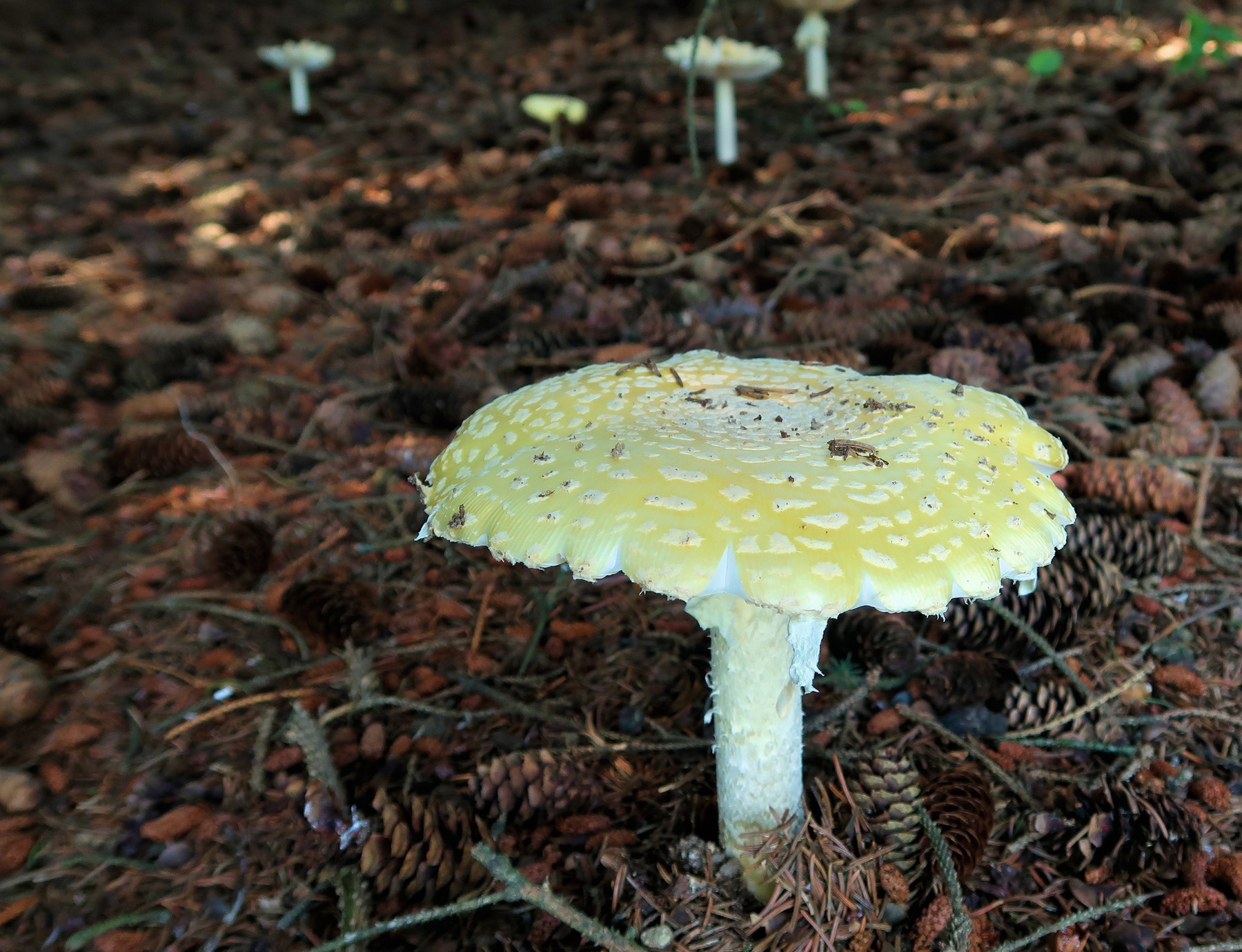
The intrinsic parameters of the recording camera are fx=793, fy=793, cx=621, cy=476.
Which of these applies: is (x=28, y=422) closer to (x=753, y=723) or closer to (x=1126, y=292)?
(x=753, y=723)

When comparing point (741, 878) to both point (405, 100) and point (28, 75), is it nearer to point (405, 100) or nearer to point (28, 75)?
point (405, 100)

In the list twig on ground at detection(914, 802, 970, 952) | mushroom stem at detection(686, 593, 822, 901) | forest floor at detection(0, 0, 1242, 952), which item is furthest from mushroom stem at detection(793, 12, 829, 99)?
twig on ground at detection(914, 802, 970, 952)

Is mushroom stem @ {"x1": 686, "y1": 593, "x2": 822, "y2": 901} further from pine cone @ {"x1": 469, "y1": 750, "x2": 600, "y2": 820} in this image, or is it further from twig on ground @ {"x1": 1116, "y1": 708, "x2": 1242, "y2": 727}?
twig on ground @ {"x1": 1116, "y1": 708, "x2": 1242, "y2": 727}

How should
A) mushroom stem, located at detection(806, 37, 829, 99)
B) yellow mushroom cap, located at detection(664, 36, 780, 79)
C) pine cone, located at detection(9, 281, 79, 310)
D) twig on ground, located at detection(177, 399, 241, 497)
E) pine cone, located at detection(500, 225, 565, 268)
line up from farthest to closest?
mushroom stem, located at detection(806, 37, 829, 99) < yellow mushroom cap, located at detection(664, 36, 780, 79) < pine cone, located at detection(9, 281, 79, 310) < pine cone, located at detection(500, 225, 565, 268) < twig on ground, located at detection(177, 399, 241, 497)


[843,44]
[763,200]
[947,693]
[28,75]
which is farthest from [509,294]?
[28,75]

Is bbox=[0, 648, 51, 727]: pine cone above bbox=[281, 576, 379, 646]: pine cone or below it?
below
